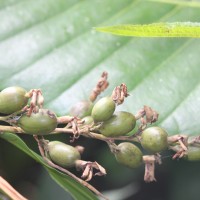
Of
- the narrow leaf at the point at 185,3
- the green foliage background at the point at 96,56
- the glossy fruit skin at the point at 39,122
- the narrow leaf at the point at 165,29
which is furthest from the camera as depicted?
the narrow leaf at the point at 185,3

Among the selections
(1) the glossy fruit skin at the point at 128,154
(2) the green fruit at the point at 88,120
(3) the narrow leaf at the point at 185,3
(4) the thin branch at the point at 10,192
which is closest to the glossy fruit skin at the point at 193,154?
(1) the glossy fruit skin at the point at 128,154

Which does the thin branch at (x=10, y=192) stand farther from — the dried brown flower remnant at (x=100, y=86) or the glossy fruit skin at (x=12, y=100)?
the dried brown flower remnant at (x=100, y=86)

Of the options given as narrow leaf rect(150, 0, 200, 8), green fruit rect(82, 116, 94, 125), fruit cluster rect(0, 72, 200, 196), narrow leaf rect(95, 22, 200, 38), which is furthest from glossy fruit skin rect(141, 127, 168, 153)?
narrow leaf rect(150, 0, 200, 8)

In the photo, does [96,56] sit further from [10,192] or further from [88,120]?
[10,192]

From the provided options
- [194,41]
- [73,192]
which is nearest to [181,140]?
[73,192]

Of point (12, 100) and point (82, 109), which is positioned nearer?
point (12, 100)

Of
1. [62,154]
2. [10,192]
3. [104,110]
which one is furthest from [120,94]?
[10,192]
